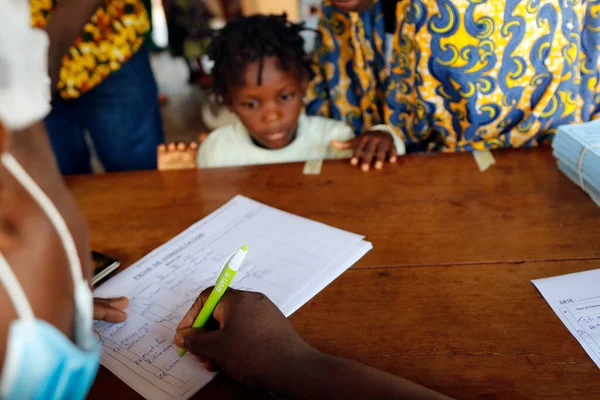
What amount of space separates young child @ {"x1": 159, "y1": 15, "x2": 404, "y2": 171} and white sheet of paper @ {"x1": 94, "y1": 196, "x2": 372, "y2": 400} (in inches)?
15.3

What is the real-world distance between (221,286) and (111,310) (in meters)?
0.18

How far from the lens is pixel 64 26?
93cm

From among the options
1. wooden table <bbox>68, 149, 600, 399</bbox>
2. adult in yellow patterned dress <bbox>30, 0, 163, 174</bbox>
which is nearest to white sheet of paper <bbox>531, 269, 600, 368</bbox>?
wooden table <bbox>68, 149, 600, 399</bbox>

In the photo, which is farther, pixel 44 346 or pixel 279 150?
pixel 279 150

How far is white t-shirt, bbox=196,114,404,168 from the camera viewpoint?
1.37 metres

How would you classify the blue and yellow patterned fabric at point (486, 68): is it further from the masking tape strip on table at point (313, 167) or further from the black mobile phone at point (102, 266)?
the black mobile phone at point (102, 266)

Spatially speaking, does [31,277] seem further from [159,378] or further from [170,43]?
[170,43]

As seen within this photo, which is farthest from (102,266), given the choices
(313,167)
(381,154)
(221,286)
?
(381,154)

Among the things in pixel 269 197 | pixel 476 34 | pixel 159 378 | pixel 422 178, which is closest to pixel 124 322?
pixel 159 378

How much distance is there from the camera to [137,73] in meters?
1.43

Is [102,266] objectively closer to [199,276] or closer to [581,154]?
[199,276]

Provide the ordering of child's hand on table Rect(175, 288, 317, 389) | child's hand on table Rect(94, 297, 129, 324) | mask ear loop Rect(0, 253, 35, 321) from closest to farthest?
mask ear loop Rect(0, 253, 35, 321), child's hand on table Rect(175, 288, 317, 389), child's hand on table Rect(94, 297, 129, 324)

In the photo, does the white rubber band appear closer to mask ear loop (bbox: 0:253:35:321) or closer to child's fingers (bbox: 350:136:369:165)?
child's fingers (bbox: 350:136:369:165)

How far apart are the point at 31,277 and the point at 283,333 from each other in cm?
30
